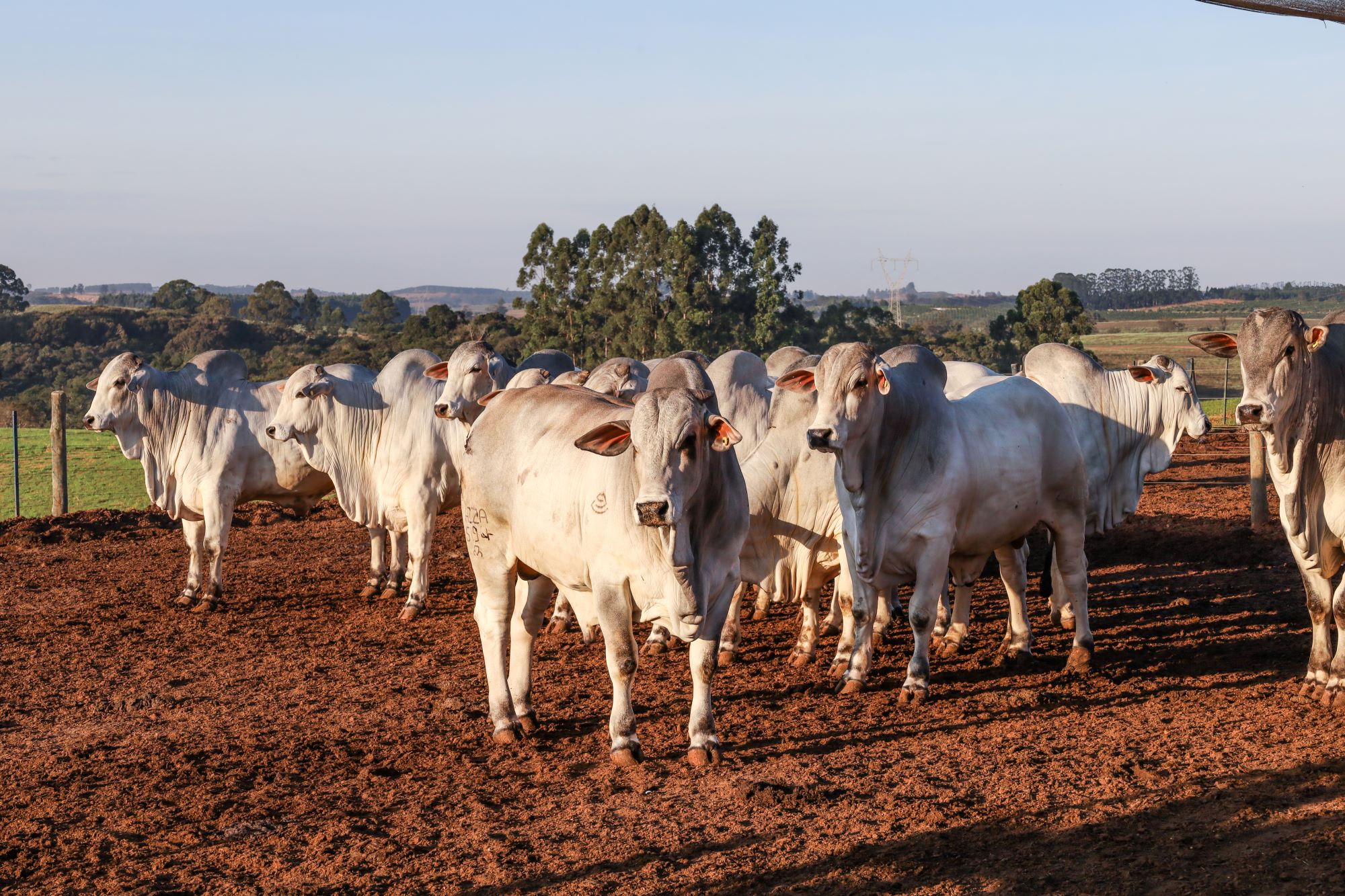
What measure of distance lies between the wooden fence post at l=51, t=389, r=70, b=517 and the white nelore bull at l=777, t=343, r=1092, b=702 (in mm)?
12389

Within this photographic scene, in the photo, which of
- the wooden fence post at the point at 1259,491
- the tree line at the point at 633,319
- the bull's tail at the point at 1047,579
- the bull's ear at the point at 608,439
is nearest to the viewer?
the bull's ear at the point at 608,439

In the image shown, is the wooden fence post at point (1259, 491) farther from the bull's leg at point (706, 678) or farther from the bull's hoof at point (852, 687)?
the bull's leg at point (706, 678)

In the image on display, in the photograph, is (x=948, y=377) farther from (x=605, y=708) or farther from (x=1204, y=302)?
(x=1204, y=302)

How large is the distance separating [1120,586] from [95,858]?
8.57 meters

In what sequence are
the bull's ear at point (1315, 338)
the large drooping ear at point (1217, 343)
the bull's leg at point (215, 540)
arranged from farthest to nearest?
1. the bull's leg at point (215, 540)
2. the large drooping ear at point (1217, 343)
3. the bull's ear at point (1315, 338)

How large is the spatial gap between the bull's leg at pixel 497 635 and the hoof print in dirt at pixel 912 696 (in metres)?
2.20

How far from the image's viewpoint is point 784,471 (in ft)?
28.2

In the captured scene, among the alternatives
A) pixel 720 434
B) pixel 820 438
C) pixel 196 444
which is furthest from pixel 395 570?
pixel 720 434

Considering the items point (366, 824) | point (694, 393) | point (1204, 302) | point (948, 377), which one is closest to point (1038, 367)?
point (948, 377)

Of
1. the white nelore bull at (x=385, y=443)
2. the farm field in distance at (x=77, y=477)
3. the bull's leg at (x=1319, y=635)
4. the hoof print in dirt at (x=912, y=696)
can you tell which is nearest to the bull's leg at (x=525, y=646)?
the hoof print in dirt at (x=912, y=696)

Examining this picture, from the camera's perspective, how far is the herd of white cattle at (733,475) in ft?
20.7

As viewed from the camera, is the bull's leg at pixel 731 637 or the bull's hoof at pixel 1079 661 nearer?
the bull's hoof at pixel 1079 661

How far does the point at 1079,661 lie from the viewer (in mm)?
8328

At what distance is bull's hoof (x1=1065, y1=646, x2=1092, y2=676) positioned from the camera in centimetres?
830
